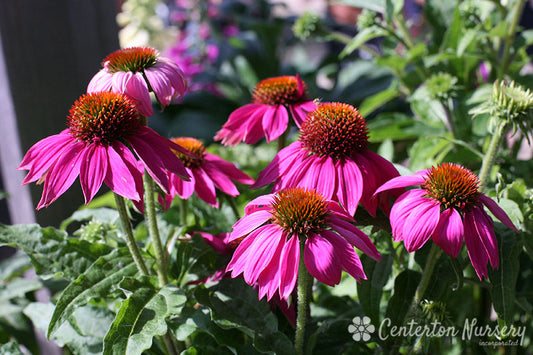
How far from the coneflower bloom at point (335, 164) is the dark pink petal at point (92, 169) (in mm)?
200

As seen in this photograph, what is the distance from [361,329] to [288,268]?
0.22 metres

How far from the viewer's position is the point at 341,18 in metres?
3.83

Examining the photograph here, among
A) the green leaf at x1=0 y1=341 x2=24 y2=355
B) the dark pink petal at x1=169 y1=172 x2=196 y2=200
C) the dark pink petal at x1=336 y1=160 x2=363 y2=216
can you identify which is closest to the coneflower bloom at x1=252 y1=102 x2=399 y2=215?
the dark pink petal at x1=336 y1=160 x2=363 y2=216

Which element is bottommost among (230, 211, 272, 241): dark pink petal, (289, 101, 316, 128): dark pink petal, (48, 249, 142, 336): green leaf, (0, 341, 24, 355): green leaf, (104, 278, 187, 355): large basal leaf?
(0, 341, 24, 355): green leaf

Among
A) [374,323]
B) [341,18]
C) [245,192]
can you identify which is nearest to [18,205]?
[245,192]

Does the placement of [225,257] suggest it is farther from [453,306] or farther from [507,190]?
[453,306]

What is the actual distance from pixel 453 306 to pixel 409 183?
2.07ft

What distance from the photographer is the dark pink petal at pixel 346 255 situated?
0.52 metres

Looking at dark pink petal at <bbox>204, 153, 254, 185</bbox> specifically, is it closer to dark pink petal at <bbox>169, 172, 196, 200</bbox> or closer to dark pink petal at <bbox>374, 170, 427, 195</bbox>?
dark pink petal at <bbox>169, 172, 196, 200</bbox>

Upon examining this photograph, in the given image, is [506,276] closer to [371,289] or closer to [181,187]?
[371,289]

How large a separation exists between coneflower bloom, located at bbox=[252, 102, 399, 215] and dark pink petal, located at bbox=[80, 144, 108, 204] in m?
0.20

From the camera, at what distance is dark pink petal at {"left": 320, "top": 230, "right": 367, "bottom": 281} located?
52cm

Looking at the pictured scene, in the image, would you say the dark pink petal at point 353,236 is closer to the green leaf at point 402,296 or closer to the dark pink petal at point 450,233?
the dark pink petal at point 450,233

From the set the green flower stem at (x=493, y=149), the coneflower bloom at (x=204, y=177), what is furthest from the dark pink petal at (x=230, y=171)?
the green flower stem at (x=493, y=149)
